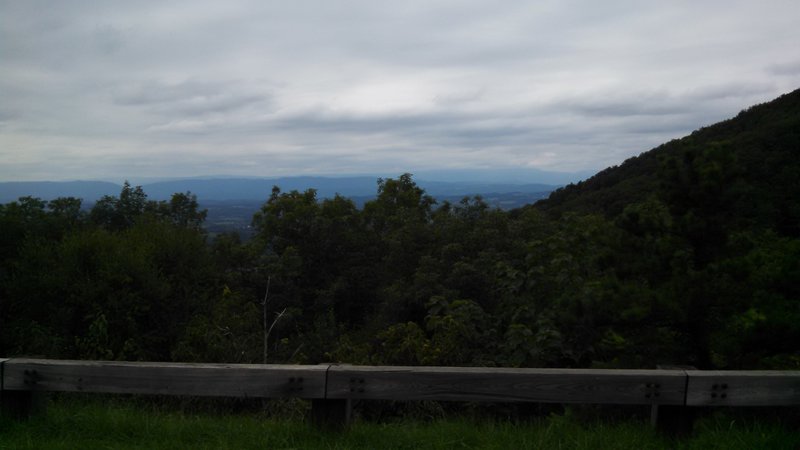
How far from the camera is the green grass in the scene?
12.7ft

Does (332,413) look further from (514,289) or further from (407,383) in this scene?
(514,289)

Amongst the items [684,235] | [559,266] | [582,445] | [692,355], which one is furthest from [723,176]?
[582,445]

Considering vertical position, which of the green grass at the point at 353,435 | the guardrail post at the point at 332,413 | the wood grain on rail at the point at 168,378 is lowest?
the green grass at the point at 353,435

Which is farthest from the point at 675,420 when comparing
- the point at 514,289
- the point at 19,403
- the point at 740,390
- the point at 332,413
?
A: the point at 514,289

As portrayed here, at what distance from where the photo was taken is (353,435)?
13.2 ft

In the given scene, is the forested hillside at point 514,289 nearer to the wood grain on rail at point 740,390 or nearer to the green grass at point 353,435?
the wood grain on rail at point 740,390

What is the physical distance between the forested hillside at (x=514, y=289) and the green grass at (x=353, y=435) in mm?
2606

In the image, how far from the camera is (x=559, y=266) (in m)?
10.5

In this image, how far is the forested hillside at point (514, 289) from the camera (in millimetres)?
6895

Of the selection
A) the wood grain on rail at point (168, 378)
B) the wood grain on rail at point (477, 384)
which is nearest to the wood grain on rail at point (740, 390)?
the wood grain on rail at point (477, 384)

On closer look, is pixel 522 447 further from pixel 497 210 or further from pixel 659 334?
pixel 497 210

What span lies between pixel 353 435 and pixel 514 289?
24.2 feet

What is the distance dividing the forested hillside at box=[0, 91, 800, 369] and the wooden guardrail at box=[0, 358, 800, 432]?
8.41 ft

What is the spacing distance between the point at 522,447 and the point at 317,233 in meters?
21.3
